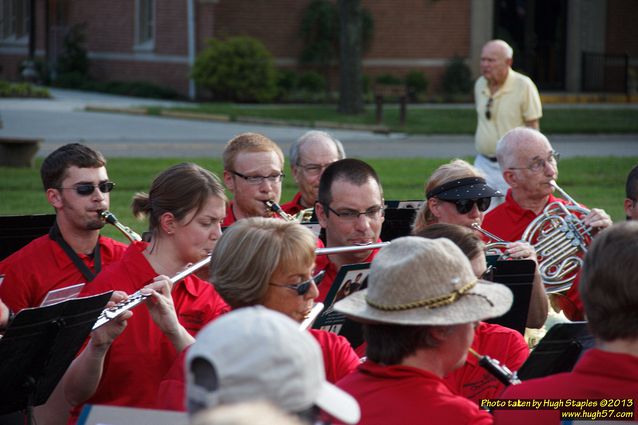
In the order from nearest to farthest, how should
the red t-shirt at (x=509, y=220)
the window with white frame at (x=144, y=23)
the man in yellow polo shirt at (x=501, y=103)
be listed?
the red t-shirt at (x=509, y=220) → the man in yellow polo shirt at (x=501, y=103) → the window with white frame at (x=144, y=23)

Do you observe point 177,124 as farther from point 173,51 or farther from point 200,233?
point 200,233

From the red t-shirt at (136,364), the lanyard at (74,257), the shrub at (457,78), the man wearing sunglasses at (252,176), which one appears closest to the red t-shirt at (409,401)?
the red t-shirt at (136,364)

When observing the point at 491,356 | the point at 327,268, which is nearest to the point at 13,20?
the point at 327,268

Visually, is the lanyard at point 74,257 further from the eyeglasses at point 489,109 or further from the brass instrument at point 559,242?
the eyeglasses at point 489,109

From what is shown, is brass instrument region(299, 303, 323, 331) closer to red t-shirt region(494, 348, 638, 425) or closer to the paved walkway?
red t-shirt region(494, 348, 638, 425)

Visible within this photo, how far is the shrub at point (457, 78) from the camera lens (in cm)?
2948

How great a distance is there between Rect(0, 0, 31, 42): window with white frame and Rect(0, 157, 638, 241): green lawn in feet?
76.7

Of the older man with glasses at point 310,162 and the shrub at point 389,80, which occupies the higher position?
the shrub at point 389,80

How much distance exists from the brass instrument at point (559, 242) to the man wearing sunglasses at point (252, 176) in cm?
134

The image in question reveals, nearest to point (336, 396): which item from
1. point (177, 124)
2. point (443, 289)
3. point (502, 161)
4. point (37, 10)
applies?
point (443, 289)

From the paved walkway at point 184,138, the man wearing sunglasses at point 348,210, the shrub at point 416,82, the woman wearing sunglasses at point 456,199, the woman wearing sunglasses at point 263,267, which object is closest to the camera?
the woman wearing sunglasses at point 263,267

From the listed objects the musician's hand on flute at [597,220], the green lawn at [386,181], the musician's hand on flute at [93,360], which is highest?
the musician's hand on flute at [597,220]

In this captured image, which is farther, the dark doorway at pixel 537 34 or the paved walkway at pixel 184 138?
the dark doorway at pixel 537 34

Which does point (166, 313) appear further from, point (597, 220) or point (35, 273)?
point (597, 220)
